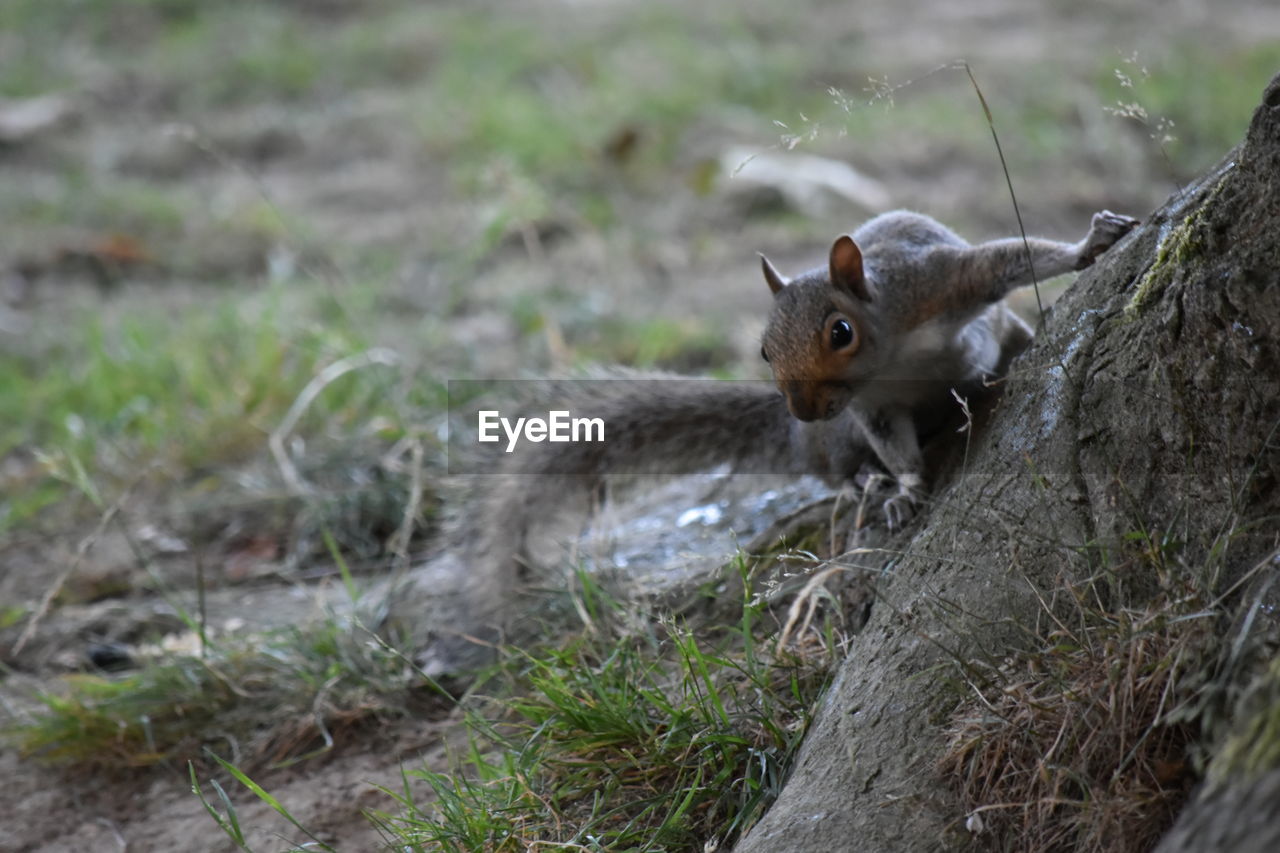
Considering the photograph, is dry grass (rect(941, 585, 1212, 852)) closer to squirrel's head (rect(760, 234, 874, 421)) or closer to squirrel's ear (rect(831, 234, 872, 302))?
squirrel's head (rect(760, 234, 874, 421))

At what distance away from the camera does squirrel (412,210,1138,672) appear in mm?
1952

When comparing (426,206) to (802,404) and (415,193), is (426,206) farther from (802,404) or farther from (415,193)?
(802,404)

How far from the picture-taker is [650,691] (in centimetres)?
174

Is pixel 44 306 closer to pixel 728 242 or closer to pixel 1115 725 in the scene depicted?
pixel 728 242

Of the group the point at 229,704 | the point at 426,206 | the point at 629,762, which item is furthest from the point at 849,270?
the point at 426,206

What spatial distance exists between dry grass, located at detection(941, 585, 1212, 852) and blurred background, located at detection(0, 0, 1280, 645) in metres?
0.65

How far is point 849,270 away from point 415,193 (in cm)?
396

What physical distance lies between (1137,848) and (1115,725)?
0.40 feet

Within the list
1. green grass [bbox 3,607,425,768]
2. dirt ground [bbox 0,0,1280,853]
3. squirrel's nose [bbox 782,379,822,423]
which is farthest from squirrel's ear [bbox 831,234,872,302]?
green grass [bbox 3,607,425,768]

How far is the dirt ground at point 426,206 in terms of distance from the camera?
98.5 inches

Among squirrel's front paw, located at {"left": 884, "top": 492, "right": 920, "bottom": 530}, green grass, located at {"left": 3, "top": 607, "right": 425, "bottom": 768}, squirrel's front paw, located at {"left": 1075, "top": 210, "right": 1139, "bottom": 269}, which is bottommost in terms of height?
green grass, located at {"left": 3, "top": 607, "right": 425, "bottom": 768}

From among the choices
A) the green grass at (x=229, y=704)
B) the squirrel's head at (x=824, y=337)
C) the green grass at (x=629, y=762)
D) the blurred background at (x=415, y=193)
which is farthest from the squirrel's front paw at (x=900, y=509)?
the green grass at (x=229, y=704)

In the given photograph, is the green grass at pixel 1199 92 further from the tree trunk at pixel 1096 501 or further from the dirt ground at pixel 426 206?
the tree trunk at pixel 1096 501

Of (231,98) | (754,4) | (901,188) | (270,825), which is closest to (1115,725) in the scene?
(270,825)
